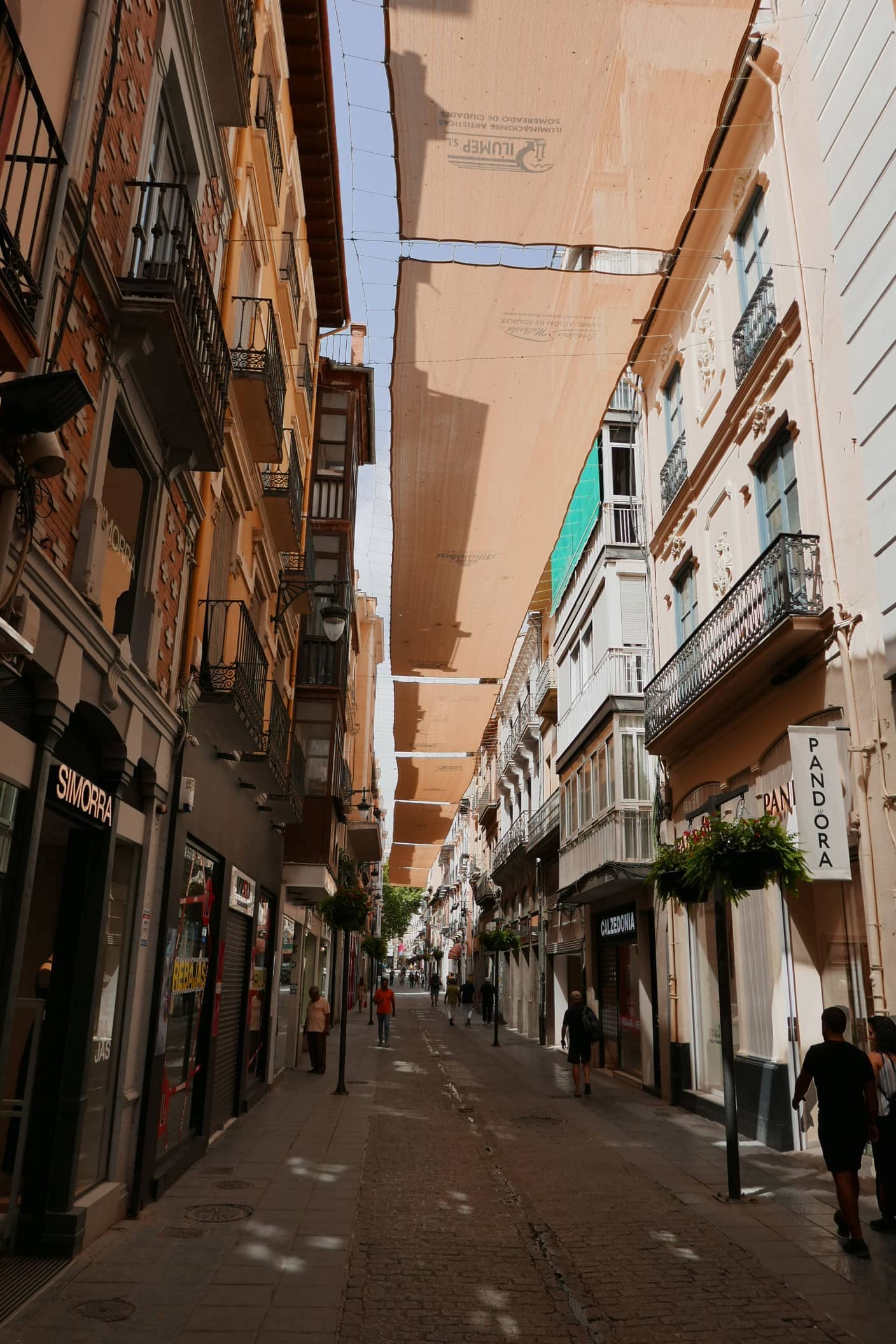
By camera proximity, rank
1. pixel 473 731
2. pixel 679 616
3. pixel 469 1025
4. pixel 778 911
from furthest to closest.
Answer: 1. pixel 469 1025
2. pixel 473 731
3. pixel 679 616
4. pixel 778 911

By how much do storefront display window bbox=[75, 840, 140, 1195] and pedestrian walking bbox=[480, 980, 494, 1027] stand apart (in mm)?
27125

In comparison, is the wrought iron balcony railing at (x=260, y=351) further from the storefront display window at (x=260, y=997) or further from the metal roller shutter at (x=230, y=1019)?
the storefront display window at (x=260, y=997)

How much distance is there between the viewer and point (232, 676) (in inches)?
383

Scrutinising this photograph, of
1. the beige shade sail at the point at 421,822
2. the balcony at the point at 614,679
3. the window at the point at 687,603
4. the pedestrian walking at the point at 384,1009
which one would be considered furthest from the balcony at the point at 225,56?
the beige shade sail at the point at 421,822

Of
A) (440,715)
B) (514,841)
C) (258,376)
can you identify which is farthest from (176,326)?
(514,841)

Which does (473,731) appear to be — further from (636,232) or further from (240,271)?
(636,232)

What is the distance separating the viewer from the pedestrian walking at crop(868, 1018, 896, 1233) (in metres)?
7.33

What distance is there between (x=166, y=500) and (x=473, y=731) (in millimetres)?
13915

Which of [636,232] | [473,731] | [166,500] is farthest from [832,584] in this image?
[473,731]

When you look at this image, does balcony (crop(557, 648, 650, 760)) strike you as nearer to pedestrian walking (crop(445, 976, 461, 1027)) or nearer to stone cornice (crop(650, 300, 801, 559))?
stone cornice (crop(650, 300, 801, 559))

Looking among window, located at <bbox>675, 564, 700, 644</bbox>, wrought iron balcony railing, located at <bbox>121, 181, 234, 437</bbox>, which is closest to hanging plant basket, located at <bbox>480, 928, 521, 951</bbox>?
window, located at <bbox>675, 564, 700, 644</bbox>

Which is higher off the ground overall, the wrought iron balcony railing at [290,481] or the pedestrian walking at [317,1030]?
the wrought iron balcony railing at [290,481]

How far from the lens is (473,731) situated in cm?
2153

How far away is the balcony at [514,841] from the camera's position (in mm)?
31719
